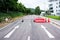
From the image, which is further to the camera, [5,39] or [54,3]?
[54,3]

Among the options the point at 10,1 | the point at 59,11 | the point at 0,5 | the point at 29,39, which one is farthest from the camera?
the point at 59,11

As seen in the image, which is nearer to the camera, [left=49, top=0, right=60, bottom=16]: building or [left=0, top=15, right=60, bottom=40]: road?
[left=0, top=15, right=60, bottom=40]: road

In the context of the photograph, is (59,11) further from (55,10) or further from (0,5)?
(0,5)

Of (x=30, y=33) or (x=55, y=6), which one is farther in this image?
(x=55, y=6)

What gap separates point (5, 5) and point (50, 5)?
99.6 m

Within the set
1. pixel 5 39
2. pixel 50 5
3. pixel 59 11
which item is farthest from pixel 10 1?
pixel 50 5

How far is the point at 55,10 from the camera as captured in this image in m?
153

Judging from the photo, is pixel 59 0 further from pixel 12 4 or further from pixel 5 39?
pixel 5 39

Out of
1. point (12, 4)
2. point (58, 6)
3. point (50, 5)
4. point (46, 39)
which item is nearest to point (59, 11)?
point (58, 6)

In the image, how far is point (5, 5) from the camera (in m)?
68.9

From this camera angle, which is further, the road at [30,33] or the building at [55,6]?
the building at [55,6]

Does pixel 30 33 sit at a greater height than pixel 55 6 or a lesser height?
greater

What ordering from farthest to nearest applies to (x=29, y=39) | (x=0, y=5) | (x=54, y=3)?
(x=54, y=3), (x=0, y=5), (x=29, y=39)

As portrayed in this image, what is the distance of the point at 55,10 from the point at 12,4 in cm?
8615
